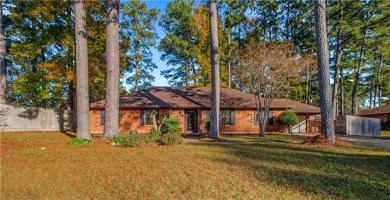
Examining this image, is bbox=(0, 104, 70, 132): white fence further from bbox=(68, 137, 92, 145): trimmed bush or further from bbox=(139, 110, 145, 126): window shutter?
bbox=(68, 137, 92, 145): trimmed bush

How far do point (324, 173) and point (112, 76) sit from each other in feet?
32.2

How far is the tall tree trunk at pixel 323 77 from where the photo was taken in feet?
38.0

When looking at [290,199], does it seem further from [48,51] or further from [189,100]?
[48,51]

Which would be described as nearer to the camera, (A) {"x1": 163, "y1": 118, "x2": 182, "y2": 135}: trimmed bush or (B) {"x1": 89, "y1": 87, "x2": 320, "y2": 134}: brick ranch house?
(A) {"x1": 163, "y1": 118, "x2": 182, "y2": 135}: trimmed bush

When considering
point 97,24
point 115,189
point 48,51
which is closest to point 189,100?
point 97,24

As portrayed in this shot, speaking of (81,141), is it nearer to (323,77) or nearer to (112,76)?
(112,76)

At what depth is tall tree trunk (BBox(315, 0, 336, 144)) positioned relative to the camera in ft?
38.0

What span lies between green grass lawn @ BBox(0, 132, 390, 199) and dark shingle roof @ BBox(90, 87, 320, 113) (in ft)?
42.7

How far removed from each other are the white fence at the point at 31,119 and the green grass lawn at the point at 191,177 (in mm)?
14051

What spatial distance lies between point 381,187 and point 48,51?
25.1 m

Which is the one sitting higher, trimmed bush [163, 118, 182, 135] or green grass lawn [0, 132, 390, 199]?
trimmed bush [163, 118, 182, 135]

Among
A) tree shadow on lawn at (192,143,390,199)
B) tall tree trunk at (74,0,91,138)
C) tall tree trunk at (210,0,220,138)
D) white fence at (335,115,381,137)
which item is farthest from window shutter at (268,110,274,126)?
tall tree trunk at (74,0,91,138)

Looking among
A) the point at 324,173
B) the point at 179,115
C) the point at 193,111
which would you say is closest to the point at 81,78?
the point at 179,115

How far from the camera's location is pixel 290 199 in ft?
14.1
